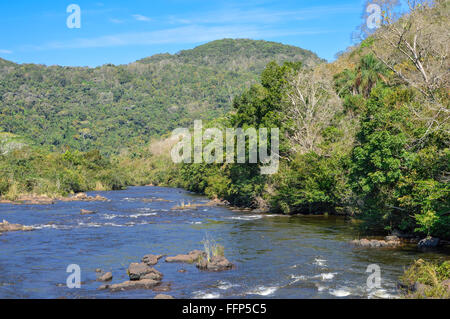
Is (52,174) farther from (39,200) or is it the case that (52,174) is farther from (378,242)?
(378,242)

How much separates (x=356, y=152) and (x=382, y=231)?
586 cm

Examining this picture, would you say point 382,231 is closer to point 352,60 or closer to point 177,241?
point 177,241

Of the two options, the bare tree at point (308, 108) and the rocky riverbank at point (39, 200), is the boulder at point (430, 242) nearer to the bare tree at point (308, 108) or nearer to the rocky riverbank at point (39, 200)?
the bare tree at point (308, 108)

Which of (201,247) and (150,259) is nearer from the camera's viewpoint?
(150,259)

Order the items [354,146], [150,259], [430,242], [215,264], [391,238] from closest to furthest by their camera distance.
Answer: [215,264] → [150,259] → [430,242] → [391,238] → [354,146]

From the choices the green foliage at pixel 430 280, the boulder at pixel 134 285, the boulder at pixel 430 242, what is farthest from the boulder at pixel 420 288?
the boulder at pixel 134 285

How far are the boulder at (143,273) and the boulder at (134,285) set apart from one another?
47cm

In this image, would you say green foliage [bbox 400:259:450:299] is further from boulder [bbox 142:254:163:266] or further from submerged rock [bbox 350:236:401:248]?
boulder [bbox 142:254:163:266]

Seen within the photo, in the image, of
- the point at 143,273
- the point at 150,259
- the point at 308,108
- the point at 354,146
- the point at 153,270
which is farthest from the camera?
the point at 308,108

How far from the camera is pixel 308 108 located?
1874 inches

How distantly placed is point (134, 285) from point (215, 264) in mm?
4476

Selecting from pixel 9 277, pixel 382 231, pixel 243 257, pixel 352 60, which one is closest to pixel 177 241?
pixel 243 257

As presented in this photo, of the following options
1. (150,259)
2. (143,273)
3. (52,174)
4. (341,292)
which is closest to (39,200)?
(52,174)

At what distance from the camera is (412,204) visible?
931 inches
